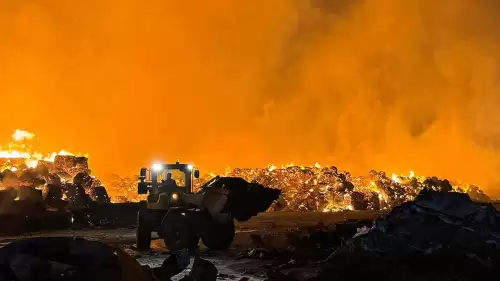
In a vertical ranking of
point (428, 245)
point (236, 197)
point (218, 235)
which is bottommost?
point (428, 245)

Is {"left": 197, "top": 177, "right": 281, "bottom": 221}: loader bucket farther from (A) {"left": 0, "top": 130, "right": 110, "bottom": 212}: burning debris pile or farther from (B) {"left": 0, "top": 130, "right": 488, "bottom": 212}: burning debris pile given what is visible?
(B) {"left": 0, "top": 130, "right": 488, "bottom": 212}: burning debris pile

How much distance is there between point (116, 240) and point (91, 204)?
12416 millimetres

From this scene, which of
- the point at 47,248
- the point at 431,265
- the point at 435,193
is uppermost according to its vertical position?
the point at 435,193

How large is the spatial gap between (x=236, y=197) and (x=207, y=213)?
3.53ft

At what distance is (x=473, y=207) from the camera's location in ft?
20.7

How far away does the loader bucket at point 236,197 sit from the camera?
44.2 ft

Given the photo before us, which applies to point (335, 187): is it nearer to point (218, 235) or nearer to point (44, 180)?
point (44, 180)

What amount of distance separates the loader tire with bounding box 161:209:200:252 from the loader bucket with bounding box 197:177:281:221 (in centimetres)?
83

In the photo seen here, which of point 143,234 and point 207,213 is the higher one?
point 207,213

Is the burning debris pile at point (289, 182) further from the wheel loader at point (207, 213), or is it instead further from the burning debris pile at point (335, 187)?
the wheel loader at point (207, 213)

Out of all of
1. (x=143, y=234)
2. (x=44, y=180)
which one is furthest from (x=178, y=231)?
(x=44, y=180)

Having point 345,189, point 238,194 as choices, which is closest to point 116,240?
point 238,194

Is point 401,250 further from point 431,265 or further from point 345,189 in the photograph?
point 345,189

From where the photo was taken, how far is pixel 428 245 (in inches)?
→ 233
